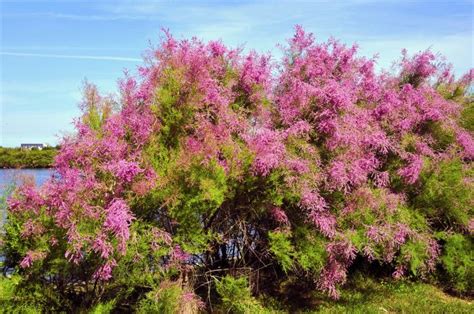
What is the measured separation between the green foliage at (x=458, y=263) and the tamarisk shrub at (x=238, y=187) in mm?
47

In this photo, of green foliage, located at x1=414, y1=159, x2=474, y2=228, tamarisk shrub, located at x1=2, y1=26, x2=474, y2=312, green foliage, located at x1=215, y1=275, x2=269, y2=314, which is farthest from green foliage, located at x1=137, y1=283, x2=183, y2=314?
green foliage, located at x1=414, y1=159, x2=474, y2=228

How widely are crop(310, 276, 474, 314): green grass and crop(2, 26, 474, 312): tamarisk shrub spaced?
343 millimetres

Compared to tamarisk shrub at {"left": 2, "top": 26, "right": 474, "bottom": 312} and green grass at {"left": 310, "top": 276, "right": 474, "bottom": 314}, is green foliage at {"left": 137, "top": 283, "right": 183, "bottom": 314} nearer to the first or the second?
tamarisk shrub at {"left": 2, "top": 26, "right": 474, "bottom": 312}

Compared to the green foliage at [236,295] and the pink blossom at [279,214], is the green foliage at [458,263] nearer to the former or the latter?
the pink blossom at [279,214]

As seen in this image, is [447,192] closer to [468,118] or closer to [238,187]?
[468,118]

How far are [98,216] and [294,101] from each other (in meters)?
3.96

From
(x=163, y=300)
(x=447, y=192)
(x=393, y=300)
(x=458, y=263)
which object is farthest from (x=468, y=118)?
(x=163, y=300)

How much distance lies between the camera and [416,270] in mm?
10695

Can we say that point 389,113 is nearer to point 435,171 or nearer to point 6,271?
point 435,171

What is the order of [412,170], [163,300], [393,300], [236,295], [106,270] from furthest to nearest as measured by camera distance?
[412,170] → [393,300] → [236,295] → [163,300] → [106,270]

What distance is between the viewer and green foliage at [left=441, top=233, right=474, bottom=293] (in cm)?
1055

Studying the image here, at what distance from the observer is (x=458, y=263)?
10.7 m

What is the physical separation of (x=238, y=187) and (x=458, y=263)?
5.35 m

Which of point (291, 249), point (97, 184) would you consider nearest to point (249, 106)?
point (291, 249)
